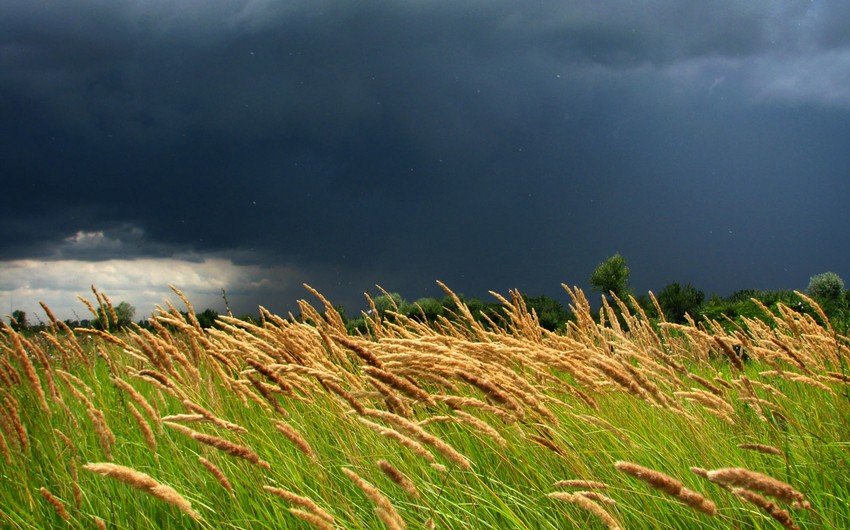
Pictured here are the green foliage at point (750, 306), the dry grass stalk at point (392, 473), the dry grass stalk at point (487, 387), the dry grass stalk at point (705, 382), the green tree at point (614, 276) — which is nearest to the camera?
the dry grass stalk at point (392, 473)

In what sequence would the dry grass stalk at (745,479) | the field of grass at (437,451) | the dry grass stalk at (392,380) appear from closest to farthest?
the dry grass stalk at (745,479), the dry grass stalk at (392,380), the field of grass at (437,451)

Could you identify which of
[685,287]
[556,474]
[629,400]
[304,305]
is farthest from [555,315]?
[556,474]

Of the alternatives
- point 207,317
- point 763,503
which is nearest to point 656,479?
point 763,503

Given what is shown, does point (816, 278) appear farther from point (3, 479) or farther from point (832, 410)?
point (3, 479)

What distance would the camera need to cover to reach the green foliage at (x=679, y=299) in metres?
12.7

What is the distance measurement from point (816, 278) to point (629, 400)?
57.9ft

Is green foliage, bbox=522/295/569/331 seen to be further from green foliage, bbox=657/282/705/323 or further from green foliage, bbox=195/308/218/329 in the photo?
green foliage, bbox=195/308/218/329

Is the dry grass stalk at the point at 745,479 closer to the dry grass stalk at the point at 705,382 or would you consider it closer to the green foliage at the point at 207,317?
the dry grass stalk at the point at 705,382

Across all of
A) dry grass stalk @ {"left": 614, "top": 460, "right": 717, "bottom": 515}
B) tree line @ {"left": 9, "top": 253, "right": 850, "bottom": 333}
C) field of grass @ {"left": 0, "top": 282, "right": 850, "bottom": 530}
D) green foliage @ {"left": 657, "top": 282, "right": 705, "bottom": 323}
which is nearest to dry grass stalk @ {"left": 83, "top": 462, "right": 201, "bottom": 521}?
field of grass @ {"left": 0, "top": 282, "right": 850, "bottom": 530}

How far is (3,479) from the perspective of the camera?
331 cm

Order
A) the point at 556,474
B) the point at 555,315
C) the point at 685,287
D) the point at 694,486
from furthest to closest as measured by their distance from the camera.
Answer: the point at 685,287 < the point at 555,315 < the point at 556,474 < the point at 694,486

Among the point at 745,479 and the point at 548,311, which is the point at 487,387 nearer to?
the point at 745,479

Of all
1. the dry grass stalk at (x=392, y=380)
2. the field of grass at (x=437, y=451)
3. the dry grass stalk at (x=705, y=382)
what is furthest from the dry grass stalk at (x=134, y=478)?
the dry grass stalk at (x=705, y=382)

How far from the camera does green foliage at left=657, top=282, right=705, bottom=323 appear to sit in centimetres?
1274
